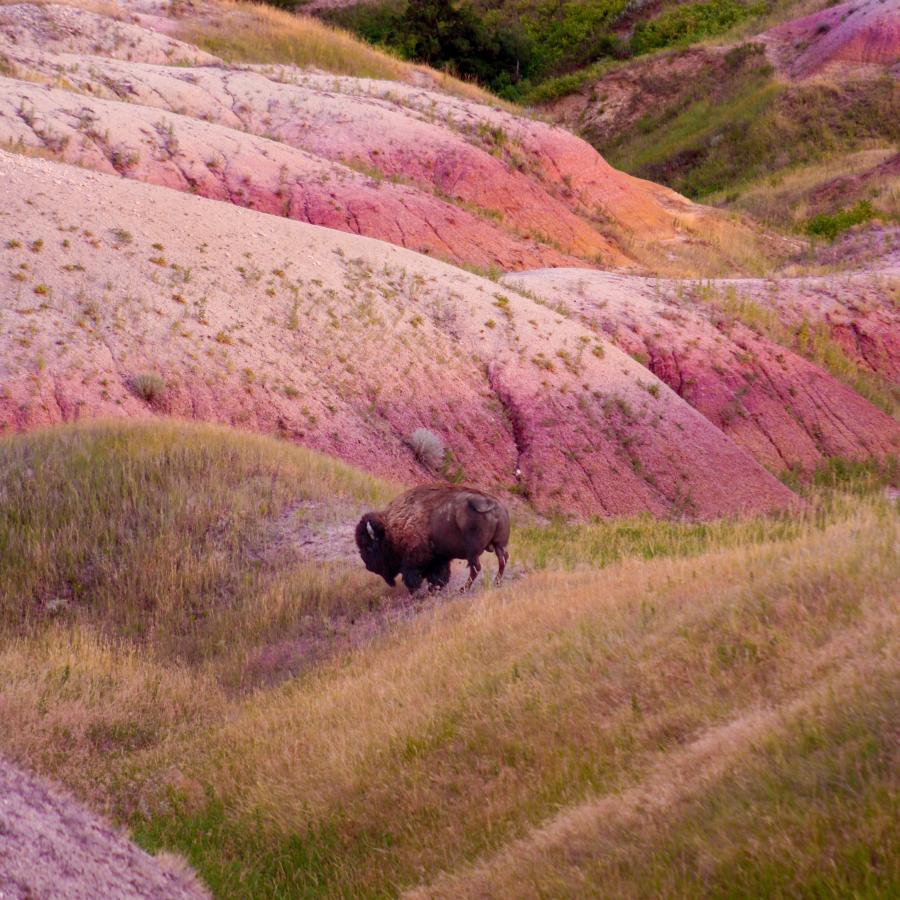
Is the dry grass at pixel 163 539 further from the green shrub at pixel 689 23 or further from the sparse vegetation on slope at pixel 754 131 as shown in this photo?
the green shrub at pixel 689 23

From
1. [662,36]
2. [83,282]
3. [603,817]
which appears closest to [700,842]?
[603,817]

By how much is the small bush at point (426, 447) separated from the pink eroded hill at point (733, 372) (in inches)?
253

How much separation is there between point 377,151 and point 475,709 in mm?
27381

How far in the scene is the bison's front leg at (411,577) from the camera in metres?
10.2

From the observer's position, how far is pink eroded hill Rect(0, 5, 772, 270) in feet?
88.4

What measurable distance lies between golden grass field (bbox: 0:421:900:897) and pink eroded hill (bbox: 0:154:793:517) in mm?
5114

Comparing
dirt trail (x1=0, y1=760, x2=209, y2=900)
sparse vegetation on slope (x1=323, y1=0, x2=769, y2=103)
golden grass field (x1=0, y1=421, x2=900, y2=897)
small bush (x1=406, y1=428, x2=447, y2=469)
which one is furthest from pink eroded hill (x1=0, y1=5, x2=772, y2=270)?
dirt trail (x1=0, y1=760, x2=209, y2=900)

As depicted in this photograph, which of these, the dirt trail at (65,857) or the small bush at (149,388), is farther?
the small bush at (149,388)

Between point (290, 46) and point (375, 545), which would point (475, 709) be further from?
point (290, 46)

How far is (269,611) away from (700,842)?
675cm

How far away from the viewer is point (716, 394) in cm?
2414

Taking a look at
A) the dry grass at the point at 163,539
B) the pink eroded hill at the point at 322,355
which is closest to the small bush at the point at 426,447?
Result: the pink eroded hill at the point at 322,355

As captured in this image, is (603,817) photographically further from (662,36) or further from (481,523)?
(662,36)

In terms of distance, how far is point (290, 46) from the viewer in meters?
40.2
